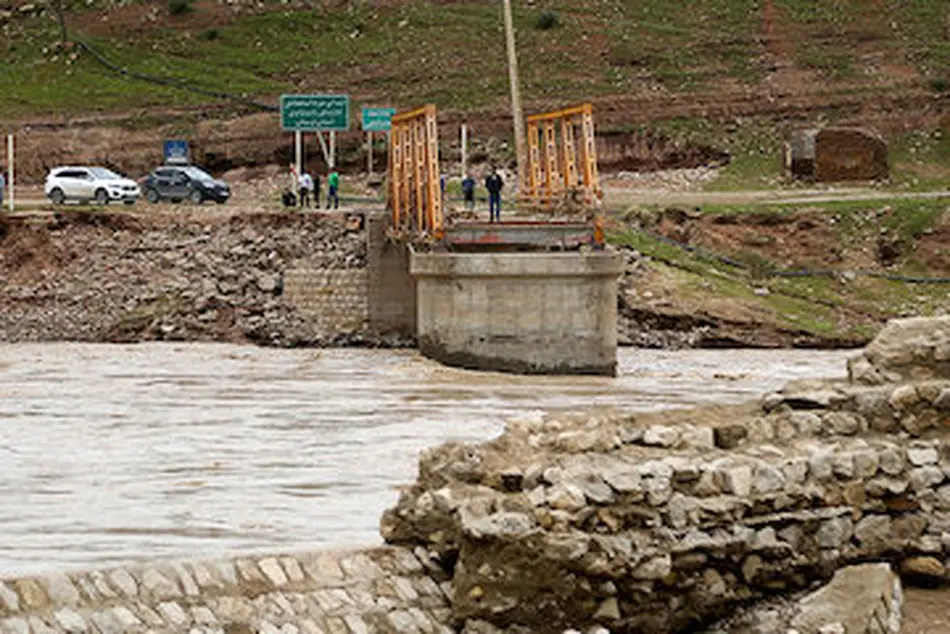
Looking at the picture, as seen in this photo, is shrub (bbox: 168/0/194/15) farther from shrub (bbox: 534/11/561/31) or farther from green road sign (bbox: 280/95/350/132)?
green road sign (bbox: 280/95/350/132)

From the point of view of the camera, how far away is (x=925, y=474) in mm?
16703

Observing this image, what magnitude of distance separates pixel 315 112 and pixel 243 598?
47.1 m

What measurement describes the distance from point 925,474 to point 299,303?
35946mm

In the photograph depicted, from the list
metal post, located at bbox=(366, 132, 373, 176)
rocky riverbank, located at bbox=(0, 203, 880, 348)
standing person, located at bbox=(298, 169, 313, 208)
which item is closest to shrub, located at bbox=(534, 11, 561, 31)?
metal post, located at bbox=(366, 132, 373, 176)

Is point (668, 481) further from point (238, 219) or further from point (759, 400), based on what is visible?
point (238, 219)

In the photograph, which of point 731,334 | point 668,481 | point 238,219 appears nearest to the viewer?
point 668,481

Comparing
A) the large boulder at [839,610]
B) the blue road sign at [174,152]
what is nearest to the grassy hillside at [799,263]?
the blue road sign at [174,152]

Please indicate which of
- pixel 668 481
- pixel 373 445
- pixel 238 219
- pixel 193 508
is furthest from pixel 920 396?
pixel 238 219

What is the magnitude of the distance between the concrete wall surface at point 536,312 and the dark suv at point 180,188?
21.4 m

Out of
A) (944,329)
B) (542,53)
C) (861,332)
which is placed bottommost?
(861,332)

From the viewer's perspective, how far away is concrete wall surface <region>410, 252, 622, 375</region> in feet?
141

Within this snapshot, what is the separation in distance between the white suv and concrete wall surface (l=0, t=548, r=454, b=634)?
48.0 metres

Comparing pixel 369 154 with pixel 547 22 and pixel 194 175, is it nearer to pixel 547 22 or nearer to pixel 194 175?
pixel 194 175

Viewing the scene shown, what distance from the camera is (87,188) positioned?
62.9 meters
